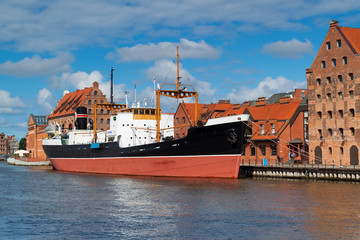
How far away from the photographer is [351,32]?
55906 mm

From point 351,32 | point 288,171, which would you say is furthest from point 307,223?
point 351,32

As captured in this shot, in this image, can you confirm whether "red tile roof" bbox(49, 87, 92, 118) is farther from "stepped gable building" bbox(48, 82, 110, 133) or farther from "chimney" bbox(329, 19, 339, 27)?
"chimney" bbox(329, 19, 339, 27)

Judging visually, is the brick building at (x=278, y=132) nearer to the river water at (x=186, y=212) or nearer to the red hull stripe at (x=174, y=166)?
the red hull stripe at (x=174, y=166)

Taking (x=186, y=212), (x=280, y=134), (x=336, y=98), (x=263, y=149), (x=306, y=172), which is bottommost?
(x=186, y=212)

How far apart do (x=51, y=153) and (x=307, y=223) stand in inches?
2455

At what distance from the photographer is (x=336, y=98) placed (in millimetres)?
54438

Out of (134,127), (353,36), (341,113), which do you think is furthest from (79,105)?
(353,36)

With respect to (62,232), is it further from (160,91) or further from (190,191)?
(160,91)

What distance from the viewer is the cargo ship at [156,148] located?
46438 millimetres

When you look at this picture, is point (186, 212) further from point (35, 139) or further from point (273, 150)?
point (35, 139)

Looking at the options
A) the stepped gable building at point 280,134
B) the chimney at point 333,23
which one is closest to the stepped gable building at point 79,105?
the stepped gable building at point 280,134

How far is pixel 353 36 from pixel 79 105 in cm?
6876

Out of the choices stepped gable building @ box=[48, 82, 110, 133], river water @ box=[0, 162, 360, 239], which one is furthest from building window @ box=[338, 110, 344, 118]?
stepped gable building @ box=[48, 82, 110, 133]

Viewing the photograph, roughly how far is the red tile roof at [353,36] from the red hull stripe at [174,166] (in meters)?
20.5
